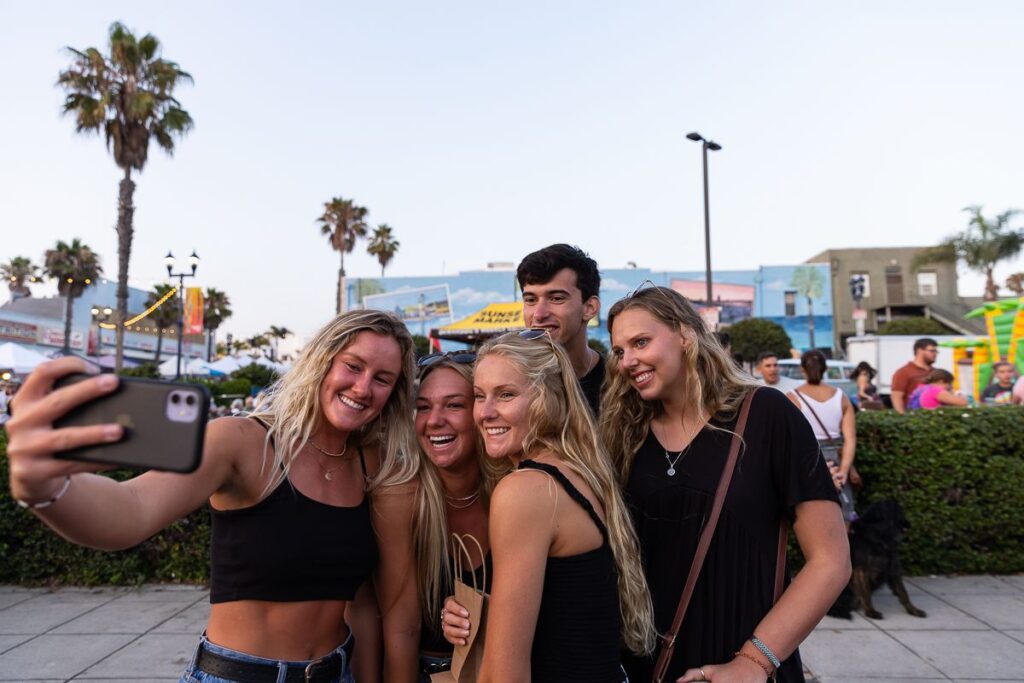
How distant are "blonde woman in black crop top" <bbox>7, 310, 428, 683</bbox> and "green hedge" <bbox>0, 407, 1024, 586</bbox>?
4461 millimetres

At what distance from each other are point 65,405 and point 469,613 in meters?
1.22

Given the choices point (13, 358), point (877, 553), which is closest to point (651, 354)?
point (877, 553)

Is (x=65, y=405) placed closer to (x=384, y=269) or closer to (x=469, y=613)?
(x=469, y=613)

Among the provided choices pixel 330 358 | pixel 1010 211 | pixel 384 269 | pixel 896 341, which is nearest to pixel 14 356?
pixel 330 358

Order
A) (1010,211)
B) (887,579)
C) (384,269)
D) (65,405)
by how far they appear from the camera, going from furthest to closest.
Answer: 1. (384,269)
2. (1010,211)
3. (887,579)
4. (65,405)

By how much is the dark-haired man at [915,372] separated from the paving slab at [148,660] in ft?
28.0

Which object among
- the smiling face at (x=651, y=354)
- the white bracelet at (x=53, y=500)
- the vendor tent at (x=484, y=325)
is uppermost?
the vendor tent at (x=484, y=325)

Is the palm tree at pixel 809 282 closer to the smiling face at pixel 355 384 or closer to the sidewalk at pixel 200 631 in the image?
the sidewalk at pixel 200 631

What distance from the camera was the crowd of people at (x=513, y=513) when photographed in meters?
1.69

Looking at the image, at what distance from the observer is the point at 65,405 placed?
41.8 inches

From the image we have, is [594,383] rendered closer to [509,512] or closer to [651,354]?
[651,354]

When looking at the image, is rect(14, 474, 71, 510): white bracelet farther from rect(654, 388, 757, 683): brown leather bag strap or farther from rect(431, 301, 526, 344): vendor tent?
rect(431, 301, 526, 344): vendor tent

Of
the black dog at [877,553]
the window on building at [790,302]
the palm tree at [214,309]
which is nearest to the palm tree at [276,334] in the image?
the palm tree at [214,309]

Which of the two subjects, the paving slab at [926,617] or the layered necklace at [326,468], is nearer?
the layered necklace at [326,468]
